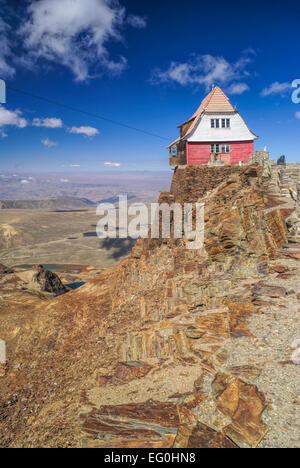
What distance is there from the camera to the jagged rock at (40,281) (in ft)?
122

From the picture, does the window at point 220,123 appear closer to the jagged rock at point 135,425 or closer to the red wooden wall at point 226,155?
the red wooden wall at point 226,155

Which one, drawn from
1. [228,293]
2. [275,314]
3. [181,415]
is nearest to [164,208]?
[228,293]

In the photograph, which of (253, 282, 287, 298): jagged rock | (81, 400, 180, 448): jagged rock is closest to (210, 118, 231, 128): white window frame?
(253, 282, 287, 298): jagged rock

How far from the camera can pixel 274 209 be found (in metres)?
16.6

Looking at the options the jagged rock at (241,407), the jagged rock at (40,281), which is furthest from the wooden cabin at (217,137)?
the jagged rock at (40,281)

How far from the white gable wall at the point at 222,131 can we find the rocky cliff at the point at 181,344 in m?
3.68

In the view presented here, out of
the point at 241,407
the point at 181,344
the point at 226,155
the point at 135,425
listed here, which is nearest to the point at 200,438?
the point at 241,407

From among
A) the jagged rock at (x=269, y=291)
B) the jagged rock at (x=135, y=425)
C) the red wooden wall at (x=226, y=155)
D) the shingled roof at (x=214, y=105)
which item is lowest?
the jagged rock at (x=135, y=425)

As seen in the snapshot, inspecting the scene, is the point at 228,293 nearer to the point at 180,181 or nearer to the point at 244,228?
the point at 244,228

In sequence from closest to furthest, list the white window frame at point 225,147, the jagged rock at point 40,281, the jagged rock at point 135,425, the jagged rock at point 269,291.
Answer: the jagged rock at point 135,425, the jagged rock at point 269,291, the white window frame at point 225,147, the jagged rock at point 40,281

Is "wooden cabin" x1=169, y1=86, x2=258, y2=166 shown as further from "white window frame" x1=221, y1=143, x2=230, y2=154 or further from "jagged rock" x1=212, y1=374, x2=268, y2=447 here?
"jagged rock" x1=212, y1=374, x2=268, y2=447

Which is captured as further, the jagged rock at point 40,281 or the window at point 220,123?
the jagged rock at point 40,281
